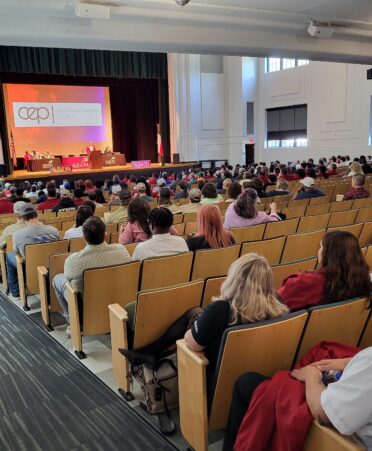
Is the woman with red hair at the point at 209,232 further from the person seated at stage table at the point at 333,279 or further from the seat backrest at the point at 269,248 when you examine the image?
the person seated at stage table at the point at 333,279

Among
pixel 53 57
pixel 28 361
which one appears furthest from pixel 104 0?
pixel 53 57

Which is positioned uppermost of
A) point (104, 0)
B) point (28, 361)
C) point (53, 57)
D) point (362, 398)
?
point (53, 57)

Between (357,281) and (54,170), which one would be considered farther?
(54,170)

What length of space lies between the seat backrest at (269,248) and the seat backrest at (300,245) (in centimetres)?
7

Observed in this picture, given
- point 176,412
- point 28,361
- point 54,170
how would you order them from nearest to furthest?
point 176,412 → point 28,361 → point 54,170

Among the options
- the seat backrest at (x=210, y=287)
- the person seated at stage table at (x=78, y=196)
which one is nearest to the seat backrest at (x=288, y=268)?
the seat backrest at (x=210, y=287)

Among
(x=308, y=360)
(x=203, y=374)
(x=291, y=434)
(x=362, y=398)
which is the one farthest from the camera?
(x=203, y=374)

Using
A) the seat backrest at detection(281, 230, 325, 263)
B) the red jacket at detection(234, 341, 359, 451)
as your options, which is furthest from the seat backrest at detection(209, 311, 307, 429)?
the seat backrest at detection(281, 230, 325, 263)

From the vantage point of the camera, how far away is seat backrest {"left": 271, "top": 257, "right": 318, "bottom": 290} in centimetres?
284

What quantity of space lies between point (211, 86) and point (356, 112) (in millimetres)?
6474

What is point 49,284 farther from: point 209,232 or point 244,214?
point 244,214

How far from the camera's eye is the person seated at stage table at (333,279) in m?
2.12

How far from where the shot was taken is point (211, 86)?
62.5 feet

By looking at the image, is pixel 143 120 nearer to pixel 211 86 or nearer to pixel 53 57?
pixel 211 86
